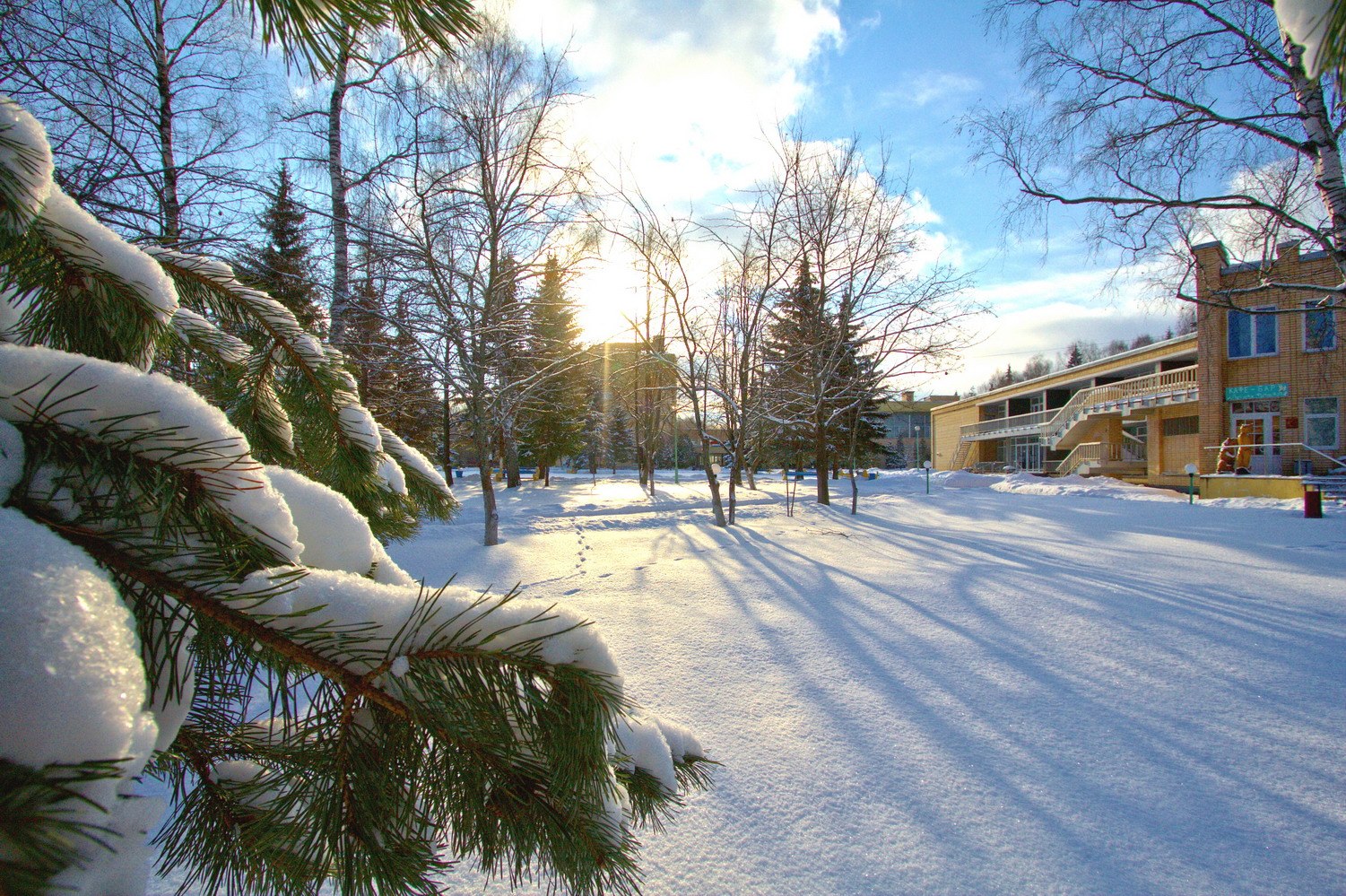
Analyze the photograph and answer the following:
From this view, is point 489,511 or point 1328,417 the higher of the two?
point 1328,417

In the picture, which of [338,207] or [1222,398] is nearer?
[338,207]

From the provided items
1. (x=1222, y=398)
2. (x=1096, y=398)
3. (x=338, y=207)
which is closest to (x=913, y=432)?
(x=1096, y=398)

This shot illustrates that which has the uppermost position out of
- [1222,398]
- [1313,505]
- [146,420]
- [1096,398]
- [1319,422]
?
[1096,398]

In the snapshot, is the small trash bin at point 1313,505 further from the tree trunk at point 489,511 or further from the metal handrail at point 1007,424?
the metal handrail at point 1007,424

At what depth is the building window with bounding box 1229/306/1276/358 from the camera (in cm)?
1969

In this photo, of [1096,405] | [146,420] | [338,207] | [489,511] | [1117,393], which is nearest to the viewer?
[146,420]

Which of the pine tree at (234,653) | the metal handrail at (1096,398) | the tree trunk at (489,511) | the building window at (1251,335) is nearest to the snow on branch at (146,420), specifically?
the pine tree at (234,653)

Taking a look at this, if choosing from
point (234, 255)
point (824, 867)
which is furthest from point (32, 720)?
point (234, 255)

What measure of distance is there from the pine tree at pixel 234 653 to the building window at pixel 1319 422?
97.4 ft

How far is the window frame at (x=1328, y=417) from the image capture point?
19.0m

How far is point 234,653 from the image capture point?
0.66 meters

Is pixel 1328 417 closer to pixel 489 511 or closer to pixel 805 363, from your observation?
pixel 805 363

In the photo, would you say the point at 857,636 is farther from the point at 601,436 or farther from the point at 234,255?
the point at 601,436

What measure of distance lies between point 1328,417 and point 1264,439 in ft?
5.75
